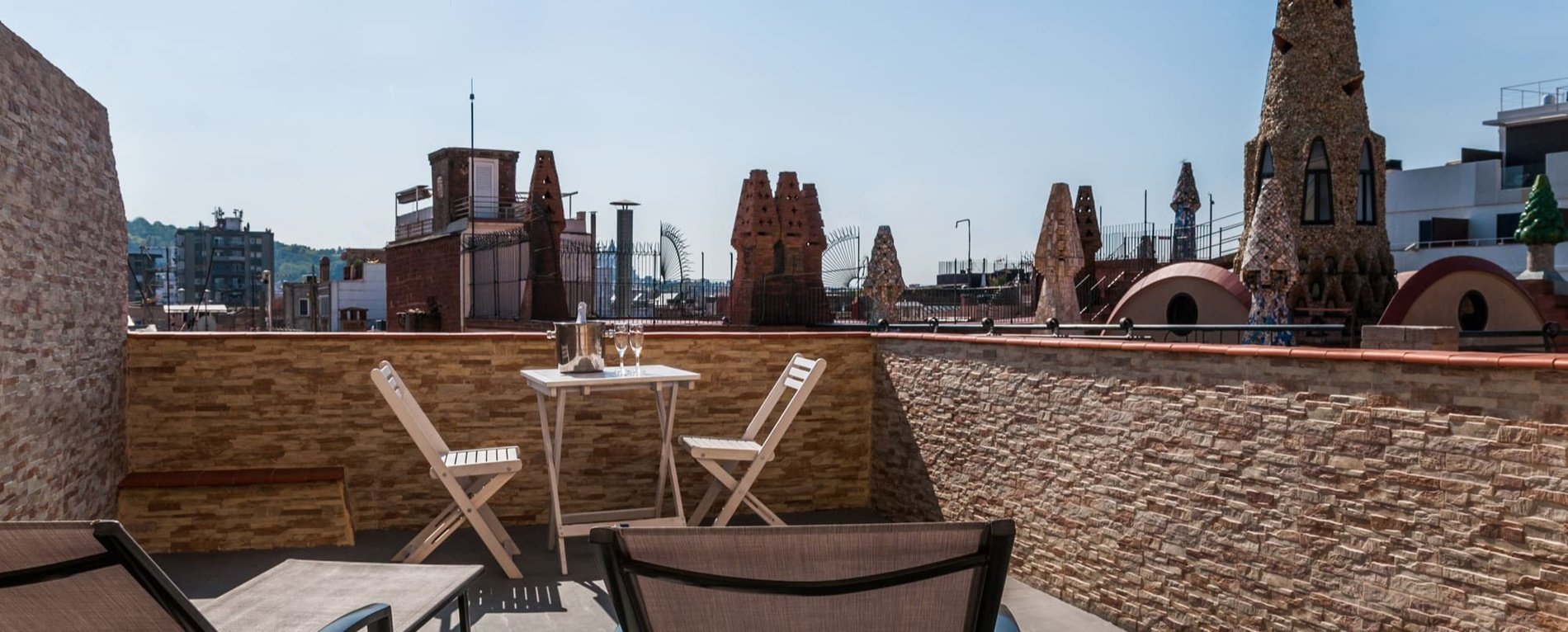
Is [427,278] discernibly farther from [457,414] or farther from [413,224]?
[457,414]

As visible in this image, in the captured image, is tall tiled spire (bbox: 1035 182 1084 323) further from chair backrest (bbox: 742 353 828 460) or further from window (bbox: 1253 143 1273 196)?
chair backrest (bbox: 742 353 828 460)

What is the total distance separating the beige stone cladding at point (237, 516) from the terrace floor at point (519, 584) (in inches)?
2.9

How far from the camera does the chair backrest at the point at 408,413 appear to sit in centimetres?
533

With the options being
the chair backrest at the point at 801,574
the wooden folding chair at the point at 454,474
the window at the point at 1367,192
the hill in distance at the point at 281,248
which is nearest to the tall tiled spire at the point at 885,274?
the window at the point at 1367,192

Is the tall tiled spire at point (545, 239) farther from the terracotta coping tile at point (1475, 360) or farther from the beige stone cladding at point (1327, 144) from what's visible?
the terracotta coping tile at point (1475, 360)

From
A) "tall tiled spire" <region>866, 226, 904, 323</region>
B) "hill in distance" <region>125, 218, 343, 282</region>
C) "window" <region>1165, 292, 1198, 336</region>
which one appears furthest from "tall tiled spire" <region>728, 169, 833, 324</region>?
"hill in distance" <region>125, 218, 343, 282</region>

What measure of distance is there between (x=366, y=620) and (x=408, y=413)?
264 cm

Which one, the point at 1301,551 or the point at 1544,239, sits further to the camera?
the point at 1544,239

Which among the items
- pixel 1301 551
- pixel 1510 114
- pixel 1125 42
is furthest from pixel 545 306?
pixel 1510 114

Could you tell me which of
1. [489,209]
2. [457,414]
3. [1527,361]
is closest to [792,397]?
[457,414]

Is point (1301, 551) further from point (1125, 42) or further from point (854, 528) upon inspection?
point (1125, 42)

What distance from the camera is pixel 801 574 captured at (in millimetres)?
2326

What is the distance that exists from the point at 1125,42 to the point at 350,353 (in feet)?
23.9

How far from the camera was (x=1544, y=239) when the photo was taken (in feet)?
59.7
